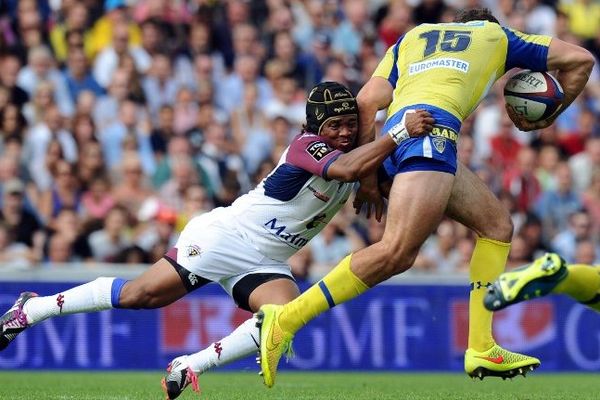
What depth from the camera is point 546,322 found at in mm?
15328

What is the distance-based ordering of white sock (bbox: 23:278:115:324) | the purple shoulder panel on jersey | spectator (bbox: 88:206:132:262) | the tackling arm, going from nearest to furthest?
the tackling arm < the purple shoulder panel on jersey < white sock (bbox: 23:278:115:324) < spectator (bbox: 88:206:132:262)

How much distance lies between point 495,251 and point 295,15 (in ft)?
30.5

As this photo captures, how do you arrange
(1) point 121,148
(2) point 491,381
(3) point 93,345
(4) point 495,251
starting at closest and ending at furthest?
1. (4) point 495,251
2. (2) point 491,381
3. (3) point 93,345
4. (1) point 121,148

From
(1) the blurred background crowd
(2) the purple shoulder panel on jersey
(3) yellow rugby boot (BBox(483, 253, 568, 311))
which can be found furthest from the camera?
(1) the blurred background crowd

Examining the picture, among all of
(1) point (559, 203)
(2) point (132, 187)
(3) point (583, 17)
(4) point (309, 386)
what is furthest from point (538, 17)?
(4) point (309, 386)

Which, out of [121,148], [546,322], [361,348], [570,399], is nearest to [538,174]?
[546,322]

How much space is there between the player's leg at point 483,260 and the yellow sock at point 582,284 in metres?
0.92

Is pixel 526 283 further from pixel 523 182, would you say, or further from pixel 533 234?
pixel 523 182

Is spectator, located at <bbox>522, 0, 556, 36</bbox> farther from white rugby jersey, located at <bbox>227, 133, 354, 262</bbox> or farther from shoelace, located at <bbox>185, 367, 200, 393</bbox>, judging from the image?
shoelace, located at <bbox>185, 367, 200, 393</bbox>

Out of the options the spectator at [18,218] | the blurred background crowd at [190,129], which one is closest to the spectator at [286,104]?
the blurred background crowd at [190,129]

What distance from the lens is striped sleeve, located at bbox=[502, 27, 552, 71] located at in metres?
9.30

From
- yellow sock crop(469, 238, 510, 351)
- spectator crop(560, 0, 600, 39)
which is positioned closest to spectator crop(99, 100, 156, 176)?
spectator crop(560, 0, 600, 39)

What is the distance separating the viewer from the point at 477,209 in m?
9.39

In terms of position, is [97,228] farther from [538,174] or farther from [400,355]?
[538,174]
